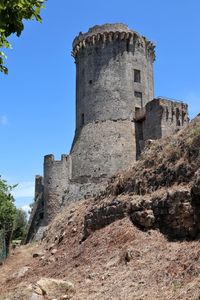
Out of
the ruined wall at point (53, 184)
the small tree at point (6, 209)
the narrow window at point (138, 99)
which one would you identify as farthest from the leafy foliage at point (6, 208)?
the narrow window at point (138, 99)

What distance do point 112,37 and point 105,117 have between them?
782 centimetres

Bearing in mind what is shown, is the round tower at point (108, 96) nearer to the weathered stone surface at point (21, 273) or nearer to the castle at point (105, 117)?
the castle at point (105, 117)

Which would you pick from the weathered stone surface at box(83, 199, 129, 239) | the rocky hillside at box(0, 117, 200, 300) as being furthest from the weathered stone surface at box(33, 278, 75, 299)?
the weathered stone surface at box(83, 199, 129, 239)

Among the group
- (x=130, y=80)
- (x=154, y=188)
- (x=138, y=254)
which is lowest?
(x=138, y=254)

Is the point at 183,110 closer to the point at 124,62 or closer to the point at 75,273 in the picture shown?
the point at 124,62

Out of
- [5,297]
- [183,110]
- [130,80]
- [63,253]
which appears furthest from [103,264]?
[130,80]

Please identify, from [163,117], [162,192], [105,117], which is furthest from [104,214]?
[105,117]

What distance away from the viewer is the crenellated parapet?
146 ft

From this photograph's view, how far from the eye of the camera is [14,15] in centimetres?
688

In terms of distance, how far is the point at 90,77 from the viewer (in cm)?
4375

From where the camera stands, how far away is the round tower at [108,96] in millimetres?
41406

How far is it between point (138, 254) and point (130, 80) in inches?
1274

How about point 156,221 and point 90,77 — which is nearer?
point 156,221

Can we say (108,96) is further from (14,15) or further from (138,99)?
(14,15)
